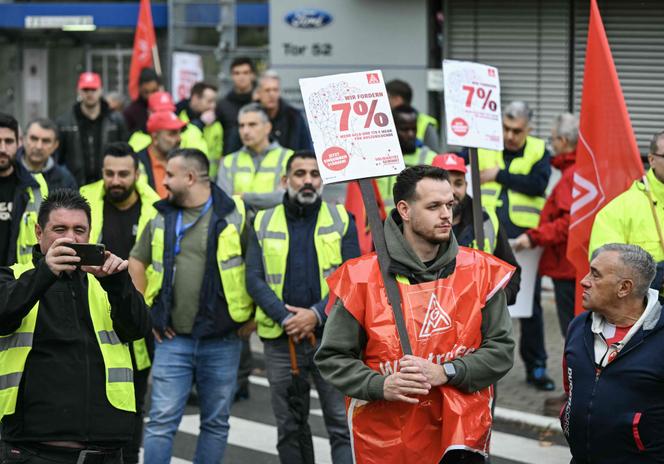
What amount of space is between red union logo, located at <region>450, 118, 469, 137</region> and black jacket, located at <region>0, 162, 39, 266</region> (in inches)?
109

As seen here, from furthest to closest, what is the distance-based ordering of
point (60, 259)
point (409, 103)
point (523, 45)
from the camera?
point (523, 45)
point (409, 103)
point (60, 259)

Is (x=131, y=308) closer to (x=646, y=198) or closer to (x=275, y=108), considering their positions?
(x=646, y=198)

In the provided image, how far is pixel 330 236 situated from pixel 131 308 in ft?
7.29

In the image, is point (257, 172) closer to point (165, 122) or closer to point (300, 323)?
point (165, 122)

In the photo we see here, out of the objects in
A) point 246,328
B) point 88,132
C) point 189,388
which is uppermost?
point 88,132

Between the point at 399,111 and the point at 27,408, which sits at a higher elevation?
the point at 399,111

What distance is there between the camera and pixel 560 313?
980 cm

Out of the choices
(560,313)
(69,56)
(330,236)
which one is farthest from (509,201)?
(69,56)

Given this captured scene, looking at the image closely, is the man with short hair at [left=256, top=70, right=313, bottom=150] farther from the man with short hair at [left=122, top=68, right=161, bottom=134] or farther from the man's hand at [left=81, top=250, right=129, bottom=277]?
the man's hand at [left=81, top=250, right=129, bottom=277]

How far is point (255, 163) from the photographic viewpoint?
32.3 feet

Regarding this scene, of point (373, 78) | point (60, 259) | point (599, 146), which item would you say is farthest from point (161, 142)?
point (60, 259)

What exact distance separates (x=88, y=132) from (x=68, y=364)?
6.77 metres

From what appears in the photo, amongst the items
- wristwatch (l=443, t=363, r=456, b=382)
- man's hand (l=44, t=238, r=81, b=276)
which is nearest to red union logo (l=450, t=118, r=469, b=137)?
wristwatch (l=443, t=363, r=456, b=382)

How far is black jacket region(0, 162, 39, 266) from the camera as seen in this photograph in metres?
7.88
